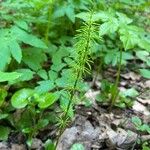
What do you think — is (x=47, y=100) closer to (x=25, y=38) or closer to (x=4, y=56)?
(x=4, y=56)

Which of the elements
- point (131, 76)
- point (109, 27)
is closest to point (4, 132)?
point (109, 27)

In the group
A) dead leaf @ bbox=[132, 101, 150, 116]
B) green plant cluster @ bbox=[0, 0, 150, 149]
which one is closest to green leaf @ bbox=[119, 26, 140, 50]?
green plant cluster @ bbox=[0, 0, 150, 149]

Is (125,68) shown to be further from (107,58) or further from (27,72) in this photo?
(27,72)

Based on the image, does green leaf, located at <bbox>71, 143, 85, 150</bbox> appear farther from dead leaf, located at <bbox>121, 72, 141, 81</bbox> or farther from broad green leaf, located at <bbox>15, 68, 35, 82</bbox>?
dead leaf, located at <bbox>121, 72, 141, 81</bbox>

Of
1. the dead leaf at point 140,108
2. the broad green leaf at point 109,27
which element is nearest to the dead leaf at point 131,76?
the dead leaf at point 140,108

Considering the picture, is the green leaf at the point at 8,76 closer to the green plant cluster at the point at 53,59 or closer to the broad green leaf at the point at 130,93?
the green plant cluster at the point at 53,59
